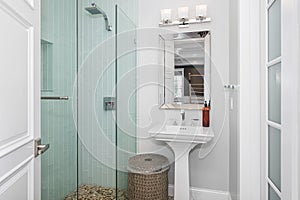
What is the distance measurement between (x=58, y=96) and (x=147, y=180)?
118cm

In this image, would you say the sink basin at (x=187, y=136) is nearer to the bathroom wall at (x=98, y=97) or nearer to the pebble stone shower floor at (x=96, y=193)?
the bathroom wall at (x=98, y=97)

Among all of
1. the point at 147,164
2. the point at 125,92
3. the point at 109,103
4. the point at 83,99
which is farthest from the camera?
the point at 125,92

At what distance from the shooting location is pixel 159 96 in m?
2.74

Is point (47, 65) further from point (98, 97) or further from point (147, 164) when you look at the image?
point (147, 164)

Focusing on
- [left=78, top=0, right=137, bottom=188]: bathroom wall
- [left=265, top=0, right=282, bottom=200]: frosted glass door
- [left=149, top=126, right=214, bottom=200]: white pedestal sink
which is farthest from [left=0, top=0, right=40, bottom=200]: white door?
[left=149, top=126, right=214, bottom=200]: white pedestal sink

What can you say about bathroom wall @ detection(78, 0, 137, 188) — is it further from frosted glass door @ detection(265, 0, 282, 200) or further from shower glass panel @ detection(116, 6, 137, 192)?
frosted glass door @ detection(265, 0, 282, 200)

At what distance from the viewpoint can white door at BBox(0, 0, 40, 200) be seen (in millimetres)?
792

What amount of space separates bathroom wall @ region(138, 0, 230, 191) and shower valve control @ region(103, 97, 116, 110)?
675 millimetres

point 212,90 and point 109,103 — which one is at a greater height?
point 212,90

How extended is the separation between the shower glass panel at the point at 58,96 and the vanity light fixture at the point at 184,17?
1.08m

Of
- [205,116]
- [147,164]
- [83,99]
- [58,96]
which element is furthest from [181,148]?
[58,96]

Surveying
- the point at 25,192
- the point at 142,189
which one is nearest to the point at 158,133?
the point at 142,189

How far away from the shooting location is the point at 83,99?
6.82ft

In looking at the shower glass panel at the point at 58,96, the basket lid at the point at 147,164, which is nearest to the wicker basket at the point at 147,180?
the basket lid at the point at 147,164
